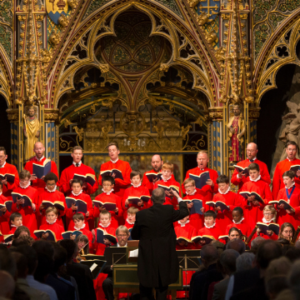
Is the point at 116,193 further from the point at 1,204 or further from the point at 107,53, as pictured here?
the point at 107,53

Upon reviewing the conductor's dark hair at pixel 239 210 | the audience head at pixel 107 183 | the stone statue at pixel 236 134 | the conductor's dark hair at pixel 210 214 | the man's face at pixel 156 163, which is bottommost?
the conductor's dark hair at pixel 210 214

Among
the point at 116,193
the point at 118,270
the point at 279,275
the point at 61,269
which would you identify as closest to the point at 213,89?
the point at 116,193

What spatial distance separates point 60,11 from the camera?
11.5 m

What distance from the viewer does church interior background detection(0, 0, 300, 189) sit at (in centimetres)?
1111

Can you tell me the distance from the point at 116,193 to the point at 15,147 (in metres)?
2.38

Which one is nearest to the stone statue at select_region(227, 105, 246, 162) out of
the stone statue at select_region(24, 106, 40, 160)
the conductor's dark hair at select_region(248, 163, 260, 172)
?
the conductor's dark hair at select_region(248, 163, 260, 172)

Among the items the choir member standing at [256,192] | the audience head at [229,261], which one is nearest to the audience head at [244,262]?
the audience head at [229,261]

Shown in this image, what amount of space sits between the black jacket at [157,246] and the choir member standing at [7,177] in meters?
3.48

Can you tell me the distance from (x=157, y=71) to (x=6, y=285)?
30.8 ft

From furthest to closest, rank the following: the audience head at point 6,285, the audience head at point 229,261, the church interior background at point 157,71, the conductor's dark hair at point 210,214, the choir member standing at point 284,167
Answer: the church interior background at point 157,71
the choir member standing at point 284,167
the conductor's dark hair at point 210,214
the audience head at point 229,261
the audience head at point 6,285

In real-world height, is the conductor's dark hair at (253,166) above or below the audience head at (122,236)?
above

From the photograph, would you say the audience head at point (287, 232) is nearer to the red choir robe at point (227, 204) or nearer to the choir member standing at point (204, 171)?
the red choir robe at point (227, 204)

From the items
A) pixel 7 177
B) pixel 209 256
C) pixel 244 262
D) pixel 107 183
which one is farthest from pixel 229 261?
pixel 7 177

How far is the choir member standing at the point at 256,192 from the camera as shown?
9391mm
